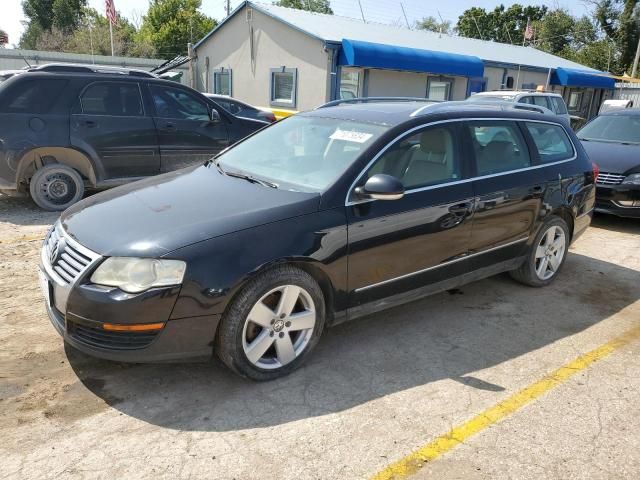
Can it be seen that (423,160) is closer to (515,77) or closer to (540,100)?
(540,100)

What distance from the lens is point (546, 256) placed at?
4.97 m

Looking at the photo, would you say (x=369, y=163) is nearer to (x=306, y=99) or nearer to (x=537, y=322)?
(x=537, y=322)

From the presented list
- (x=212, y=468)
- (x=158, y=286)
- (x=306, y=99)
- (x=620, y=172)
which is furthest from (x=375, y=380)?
(x=306, y=99)

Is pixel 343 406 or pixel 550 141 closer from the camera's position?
pixel 343 406

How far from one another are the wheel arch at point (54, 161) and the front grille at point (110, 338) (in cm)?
459

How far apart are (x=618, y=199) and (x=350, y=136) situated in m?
5.16

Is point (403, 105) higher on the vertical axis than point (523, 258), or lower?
higher

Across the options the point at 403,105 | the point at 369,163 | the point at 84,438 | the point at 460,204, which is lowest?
the point at 84,438

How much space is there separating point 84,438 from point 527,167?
3.84 meters

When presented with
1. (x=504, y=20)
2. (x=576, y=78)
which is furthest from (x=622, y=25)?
(x=576, y=78)

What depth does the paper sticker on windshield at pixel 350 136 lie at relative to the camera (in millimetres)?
3672

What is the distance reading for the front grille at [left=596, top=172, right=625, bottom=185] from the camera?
23.7 feet

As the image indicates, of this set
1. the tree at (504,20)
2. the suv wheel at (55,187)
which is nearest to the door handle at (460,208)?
the suv wheel at (55,187)

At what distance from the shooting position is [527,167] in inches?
178
